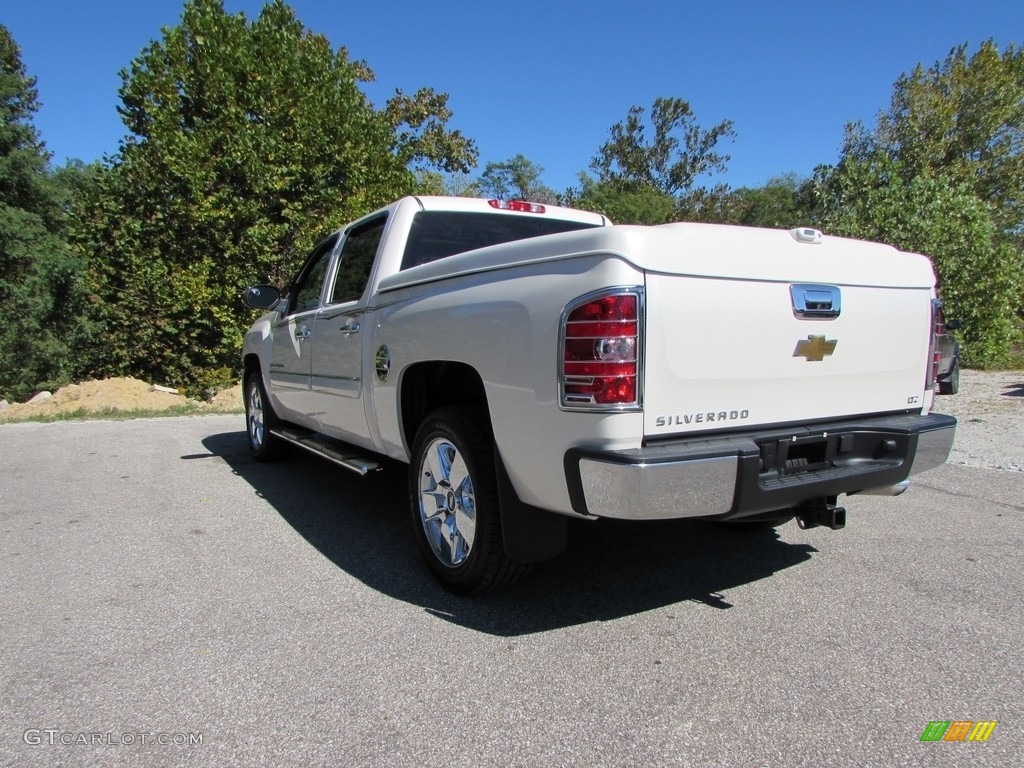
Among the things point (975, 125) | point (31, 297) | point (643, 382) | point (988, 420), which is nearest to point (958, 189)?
point (988, 420)

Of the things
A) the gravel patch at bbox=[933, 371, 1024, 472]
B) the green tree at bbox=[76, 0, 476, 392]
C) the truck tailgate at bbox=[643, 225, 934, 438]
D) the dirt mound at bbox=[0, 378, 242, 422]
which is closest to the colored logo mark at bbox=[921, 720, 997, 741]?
the truck tailgate at bbox=[643, 225, 934, 438]

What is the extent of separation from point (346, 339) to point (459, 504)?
1.59 metres

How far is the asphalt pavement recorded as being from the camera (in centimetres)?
218

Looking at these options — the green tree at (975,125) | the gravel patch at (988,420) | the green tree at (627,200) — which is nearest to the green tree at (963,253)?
the gravel patch at (988,420)

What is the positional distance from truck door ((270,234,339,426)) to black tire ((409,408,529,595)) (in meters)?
1.89

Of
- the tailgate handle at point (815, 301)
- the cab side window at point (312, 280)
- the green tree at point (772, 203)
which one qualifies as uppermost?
the green tree at point (772, 203)

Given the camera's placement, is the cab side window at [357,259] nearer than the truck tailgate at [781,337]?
No

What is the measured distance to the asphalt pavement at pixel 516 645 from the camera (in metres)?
2.18

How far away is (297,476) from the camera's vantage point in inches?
237

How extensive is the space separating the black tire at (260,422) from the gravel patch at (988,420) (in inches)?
243

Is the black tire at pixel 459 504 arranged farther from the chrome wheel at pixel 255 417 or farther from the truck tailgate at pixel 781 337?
the chrome wheel at pixel 255 417

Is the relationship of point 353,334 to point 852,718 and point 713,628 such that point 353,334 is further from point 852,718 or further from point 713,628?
point 852,718

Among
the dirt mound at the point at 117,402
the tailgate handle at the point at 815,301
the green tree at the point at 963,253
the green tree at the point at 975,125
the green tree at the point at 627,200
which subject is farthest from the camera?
the green tree at the point at 627,200

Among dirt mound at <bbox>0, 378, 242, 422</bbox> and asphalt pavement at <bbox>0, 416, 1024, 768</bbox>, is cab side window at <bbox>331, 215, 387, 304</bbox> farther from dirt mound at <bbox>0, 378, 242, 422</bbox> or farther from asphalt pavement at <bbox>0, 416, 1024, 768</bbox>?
dirt mound at <bbox>0, 378, 242, 422</bbox>
